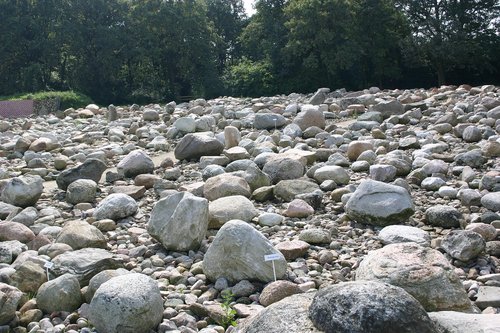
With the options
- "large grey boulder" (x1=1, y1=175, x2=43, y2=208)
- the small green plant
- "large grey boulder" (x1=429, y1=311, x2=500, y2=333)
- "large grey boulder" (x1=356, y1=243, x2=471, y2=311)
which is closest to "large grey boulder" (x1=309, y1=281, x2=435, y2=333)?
"large grey boulder" (x1=429, y1=311, x2=500, y2=333)

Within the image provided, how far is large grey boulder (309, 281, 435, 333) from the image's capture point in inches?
75.9

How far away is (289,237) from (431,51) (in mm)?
24991

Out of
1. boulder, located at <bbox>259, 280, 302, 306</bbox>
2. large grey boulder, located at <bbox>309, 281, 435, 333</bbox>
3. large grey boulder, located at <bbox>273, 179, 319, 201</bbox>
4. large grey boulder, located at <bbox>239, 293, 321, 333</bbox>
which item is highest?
large grey boulder, located at <bbox>309, 281, 435, 333</bbox>

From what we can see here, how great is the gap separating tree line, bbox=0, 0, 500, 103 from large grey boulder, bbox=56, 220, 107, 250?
76.7 feet

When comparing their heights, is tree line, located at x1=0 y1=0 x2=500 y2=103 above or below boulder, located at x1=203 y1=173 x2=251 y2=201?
above

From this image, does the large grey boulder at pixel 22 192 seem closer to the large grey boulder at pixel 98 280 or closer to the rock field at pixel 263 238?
the rock field at pixel 263 238

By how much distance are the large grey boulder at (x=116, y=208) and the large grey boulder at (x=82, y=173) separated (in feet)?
4.49

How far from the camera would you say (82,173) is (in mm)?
6906

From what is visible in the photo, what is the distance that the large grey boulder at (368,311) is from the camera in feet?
6.32

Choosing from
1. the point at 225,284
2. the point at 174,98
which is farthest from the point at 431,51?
the point at 225,284

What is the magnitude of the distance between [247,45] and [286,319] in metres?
31.6

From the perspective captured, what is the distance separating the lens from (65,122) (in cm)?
1443

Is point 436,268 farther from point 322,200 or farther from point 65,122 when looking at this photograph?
point 65,122

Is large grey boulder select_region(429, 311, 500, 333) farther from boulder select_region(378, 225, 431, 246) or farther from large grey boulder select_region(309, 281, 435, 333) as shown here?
boulder select_region(378, 225, 431, 246)
